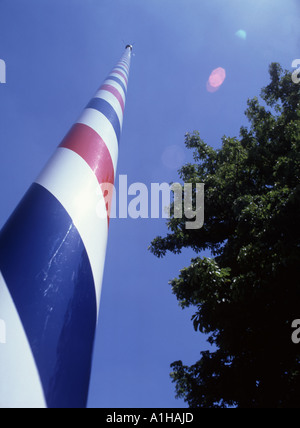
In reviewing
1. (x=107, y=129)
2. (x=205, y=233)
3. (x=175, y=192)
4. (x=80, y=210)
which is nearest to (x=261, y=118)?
(x=175, y=192)

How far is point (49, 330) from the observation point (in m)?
0.66

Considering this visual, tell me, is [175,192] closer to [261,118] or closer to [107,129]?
[261,118]

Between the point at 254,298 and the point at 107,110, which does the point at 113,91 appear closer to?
the point at 107,110

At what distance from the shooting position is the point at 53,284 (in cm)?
73

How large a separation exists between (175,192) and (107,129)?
185 inches

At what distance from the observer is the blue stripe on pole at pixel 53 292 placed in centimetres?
64
